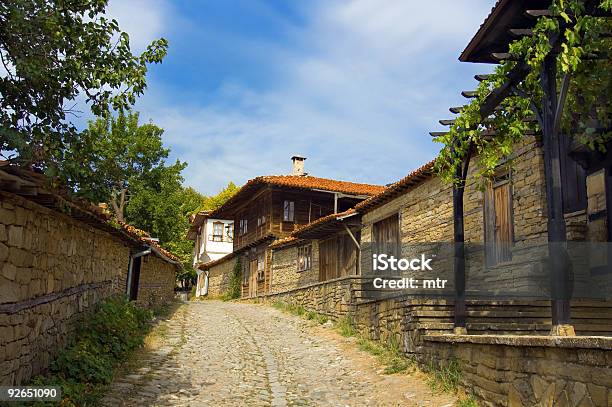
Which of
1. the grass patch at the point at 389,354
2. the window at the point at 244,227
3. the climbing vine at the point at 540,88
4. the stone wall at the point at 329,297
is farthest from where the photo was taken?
the window at the point at 244,227

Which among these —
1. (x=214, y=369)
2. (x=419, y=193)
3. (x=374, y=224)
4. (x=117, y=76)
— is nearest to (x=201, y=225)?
(x=374, y=224)

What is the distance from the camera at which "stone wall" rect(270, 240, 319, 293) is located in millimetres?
21375

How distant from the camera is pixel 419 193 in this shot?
14.4m

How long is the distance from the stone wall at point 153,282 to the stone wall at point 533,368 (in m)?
10.3

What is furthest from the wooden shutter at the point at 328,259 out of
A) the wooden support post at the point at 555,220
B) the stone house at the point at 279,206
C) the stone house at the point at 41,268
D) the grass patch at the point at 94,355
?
the wooden support post at the point at 555,220

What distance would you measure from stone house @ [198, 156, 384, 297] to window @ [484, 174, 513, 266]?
36.6 feet

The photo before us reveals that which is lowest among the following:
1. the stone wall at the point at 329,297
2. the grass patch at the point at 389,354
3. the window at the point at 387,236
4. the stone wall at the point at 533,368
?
the grass patch at the point at 389,354

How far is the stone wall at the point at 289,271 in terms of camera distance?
21.4 metres

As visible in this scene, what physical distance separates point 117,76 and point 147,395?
405 cm

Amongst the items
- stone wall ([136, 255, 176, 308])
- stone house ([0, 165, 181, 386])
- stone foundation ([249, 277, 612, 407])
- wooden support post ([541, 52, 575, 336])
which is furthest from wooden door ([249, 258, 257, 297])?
wooden support post ([541, 52, 575, 336])

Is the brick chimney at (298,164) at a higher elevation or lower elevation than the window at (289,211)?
higher

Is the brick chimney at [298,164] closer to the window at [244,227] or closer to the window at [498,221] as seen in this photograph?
the window at [244,227]

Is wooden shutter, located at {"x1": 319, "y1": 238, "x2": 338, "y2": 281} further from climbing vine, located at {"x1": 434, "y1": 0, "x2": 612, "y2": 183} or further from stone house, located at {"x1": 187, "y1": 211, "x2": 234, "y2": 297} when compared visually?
stone house, located at {"x1": 187, "y1": 211, "x2": 234, "y2": 297}

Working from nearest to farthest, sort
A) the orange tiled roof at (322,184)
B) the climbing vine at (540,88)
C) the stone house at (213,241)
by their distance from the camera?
the climbing vine at (540,88) → the orange tiled roof at (322,184) → the stone house at (213,241)
